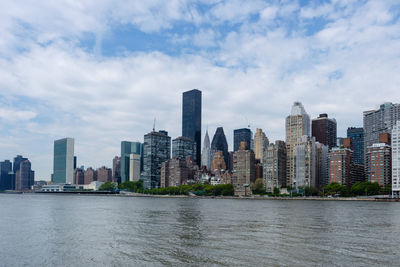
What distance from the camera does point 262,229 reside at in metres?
62.6

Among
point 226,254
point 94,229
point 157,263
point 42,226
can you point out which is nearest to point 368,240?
point 226,254

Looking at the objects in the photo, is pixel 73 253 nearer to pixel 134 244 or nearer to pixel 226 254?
pixel 134 244

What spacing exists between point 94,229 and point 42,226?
11.5 meters

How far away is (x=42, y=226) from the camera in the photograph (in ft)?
228

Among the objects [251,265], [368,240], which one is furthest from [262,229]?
[251,265]

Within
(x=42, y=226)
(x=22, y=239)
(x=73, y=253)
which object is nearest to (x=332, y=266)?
(x=73, y=253)

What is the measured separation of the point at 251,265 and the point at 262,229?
26.1 m

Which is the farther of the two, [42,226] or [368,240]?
[42,226]

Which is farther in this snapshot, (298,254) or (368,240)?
(368,240)

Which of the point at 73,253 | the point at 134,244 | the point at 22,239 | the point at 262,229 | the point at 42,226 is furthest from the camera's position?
the point at 42,226

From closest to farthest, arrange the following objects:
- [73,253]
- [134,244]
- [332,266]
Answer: [332,266]
[73,253]
[134,244]

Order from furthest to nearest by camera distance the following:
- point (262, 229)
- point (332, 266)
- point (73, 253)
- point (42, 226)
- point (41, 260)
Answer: point (42, 226) < point (262, 229) < point (73, 253) < point (41, 260) < point (332, 266)

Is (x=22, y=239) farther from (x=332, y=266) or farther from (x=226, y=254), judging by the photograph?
(x=332, y=266)

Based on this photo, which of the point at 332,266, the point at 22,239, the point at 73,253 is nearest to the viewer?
the point at 332,266
